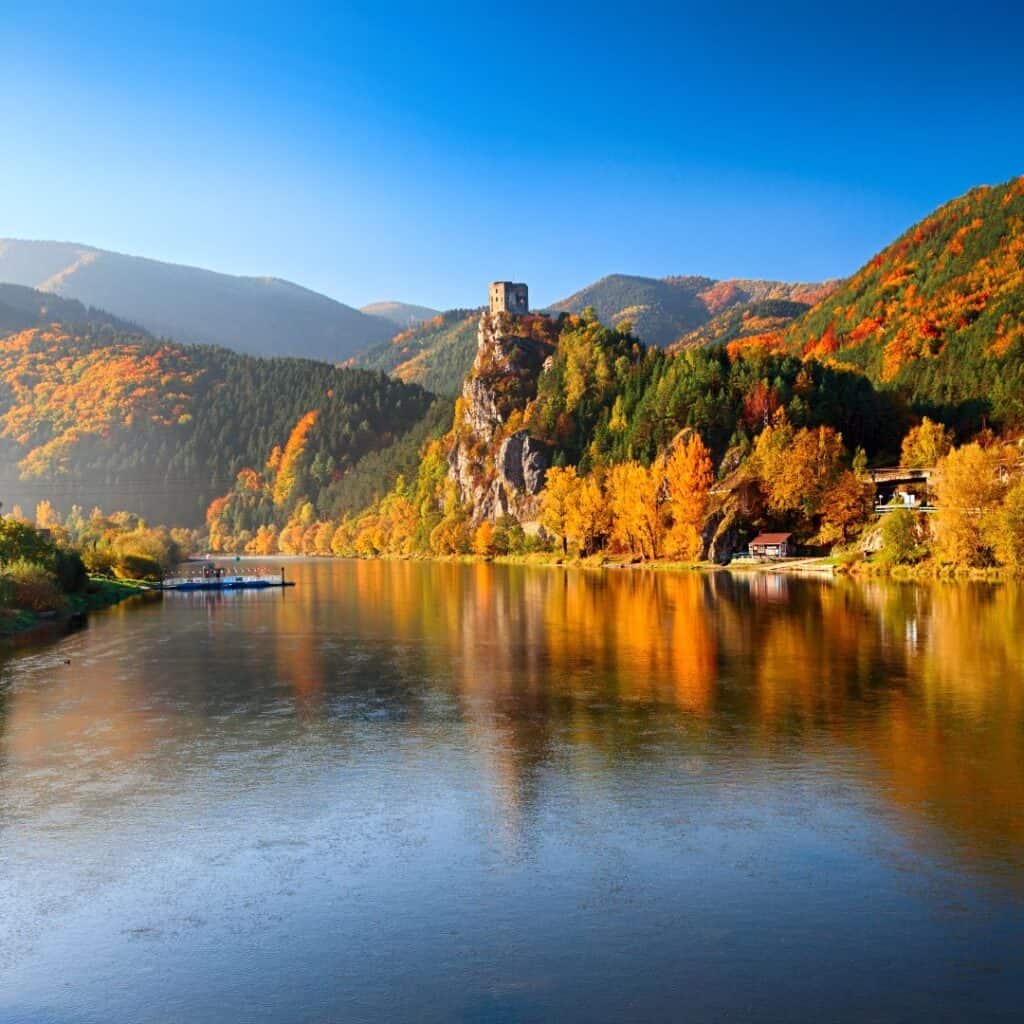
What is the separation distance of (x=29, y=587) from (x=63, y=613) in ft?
15.5

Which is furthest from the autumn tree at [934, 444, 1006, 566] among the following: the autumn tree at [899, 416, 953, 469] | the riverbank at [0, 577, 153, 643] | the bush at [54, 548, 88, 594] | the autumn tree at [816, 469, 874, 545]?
the bush at [54, 548, 88, 594]

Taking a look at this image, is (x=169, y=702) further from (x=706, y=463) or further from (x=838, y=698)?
(x=706, y=463)

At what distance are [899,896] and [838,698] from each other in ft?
60.8

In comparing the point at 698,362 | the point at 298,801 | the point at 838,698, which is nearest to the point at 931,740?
the point at 838,698

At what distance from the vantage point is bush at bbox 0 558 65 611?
64.8 m

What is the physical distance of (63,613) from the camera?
71.4 m

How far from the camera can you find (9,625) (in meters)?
59.9

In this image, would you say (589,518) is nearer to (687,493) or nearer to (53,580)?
(687,493)

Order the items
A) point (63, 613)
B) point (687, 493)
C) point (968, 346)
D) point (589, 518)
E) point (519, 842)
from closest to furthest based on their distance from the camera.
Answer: point (519, 842) → point (63, 613) → point (687, 493) → point (589, 518) → point (968, 346)

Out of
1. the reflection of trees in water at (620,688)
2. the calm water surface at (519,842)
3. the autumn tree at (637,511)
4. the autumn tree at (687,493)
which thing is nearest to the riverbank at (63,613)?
the reflection of trees in water at (620,688)

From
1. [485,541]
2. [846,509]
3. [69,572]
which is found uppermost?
[846,509]

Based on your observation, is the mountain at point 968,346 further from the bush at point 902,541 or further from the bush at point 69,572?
the bush at point 69,572

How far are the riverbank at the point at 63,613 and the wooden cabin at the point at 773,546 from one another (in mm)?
72068

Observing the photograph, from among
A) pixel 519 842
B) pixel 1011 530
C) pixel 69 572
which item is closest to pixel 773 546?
pixel 1011 530
